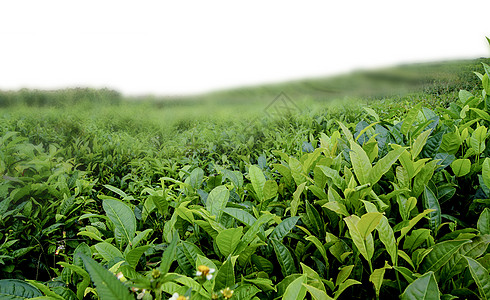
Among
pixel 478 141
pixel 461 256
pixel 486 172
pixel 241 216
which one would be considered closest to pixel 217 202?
pixel 241 216

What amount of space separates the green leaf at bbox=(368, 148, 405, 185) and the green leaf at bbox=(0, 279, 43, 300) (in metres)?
0.84

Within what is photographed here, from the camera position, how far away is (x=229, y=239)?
27.5 inches

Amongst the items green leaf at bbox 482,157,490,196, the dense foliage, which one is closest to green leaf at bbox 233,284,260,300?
the dense foliage

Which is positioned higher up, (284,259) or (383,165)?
(383,165)

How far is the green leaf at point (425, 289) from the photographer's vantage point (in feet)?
1.89

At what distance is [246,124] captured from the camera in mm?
3775

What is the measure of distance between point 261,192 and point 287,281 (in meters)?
0.40

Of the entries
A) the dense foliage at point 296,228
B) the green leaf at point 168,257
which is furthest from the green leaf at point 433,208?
the green leaf at point 168,257

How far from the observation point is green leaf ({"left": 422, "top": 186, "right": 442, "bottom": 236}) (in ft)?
2.76

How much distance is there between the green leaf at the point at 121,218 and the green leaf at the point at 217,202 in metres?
0.21

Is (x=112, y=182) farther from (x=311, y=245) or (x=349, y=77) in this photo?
(x=349, y=77)

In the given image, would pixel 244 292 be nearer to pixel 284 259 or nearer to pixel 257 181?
pixel 284 259

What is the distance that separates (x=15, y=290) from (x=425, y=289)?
807 millimetres

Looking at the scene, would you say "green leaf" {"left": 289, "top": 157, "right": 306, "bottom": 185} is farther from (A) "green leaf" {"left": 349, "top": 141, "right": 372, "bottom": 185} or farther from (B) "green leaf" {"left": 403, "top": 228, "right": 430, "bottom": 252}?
(B) "green leaf" {"left": 403, "top": 228, "right": 430, "bottom": 252}
